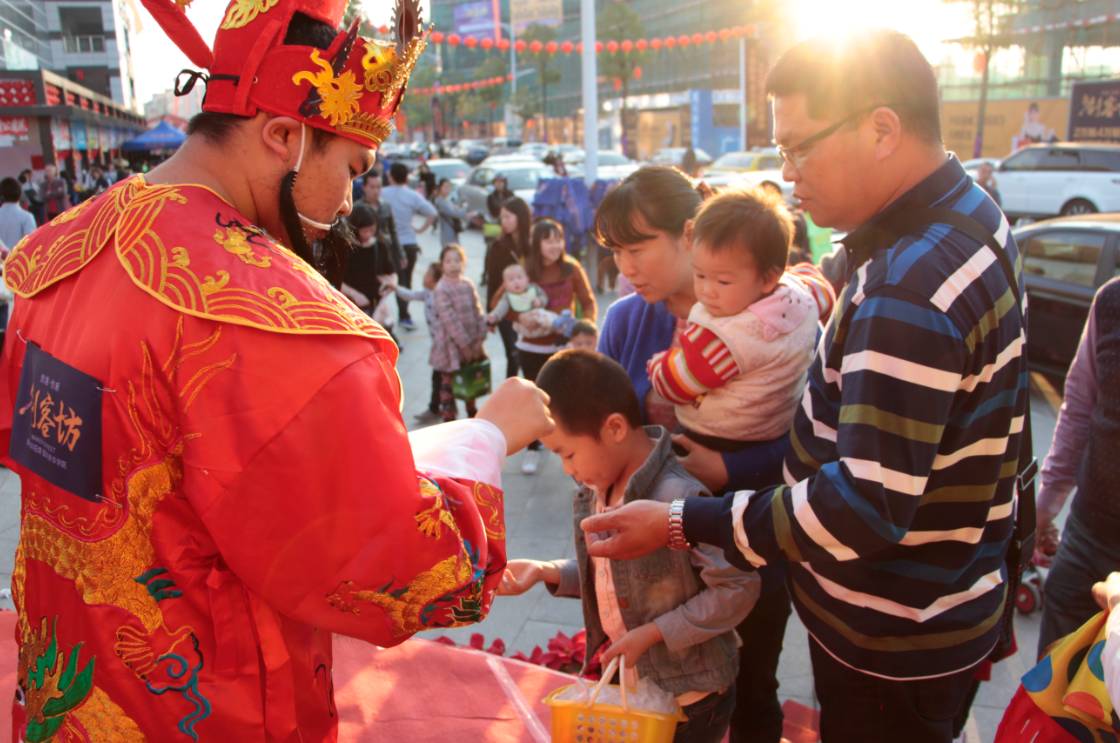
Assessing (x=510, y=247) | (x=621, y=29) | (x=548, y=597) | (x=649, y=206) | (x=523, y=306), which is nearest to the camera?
(x=649, y=206)

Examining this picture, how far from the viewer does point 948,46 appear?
3531 cm

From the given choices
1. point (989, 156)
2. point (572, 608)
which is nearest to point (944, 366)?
point (572, 608)

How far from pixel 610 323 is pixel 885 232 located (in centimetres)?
125

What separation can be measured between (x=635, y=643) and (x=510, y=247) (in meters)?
5.24

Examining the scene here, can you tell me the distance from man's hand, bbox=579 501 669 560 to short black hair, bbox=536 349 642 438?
31cm

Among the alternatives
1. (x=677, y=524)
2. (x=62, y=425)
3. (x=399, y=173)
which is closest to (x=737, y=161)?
(x=399, y=173)

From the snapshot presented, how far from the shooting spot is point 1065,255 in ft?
24.1

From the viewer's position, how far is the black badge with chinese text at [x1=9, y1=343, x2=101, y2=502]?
1280 mm

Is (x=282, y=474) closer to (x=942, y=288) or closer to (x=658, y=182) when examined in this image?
(x=942, y=288)

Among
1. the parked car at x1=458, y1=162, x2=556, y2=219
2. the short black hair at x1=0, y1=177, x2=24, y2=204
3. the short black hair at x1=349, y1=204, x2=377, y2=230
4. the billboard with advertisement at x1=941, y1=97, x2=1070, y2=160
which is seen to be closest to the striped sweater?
the short black hair at x1=349, y1=204, x2=377, y2=230

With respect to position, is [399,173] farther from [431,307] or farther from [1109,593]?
[1109,593]

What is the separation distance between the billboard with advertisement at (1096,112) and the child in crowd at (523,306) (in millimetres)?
20309

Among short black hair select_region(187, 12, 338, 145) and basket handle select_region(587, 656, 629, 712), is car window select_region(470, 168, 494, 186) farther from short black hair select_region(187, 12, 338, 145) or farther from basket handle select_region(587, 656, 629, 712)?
short black hair select_region(187, 12, 338, 145)

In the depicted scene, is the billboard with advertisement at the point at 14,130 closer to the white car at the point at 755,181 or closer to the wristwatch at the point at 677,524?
the white car at the point at 755,181
